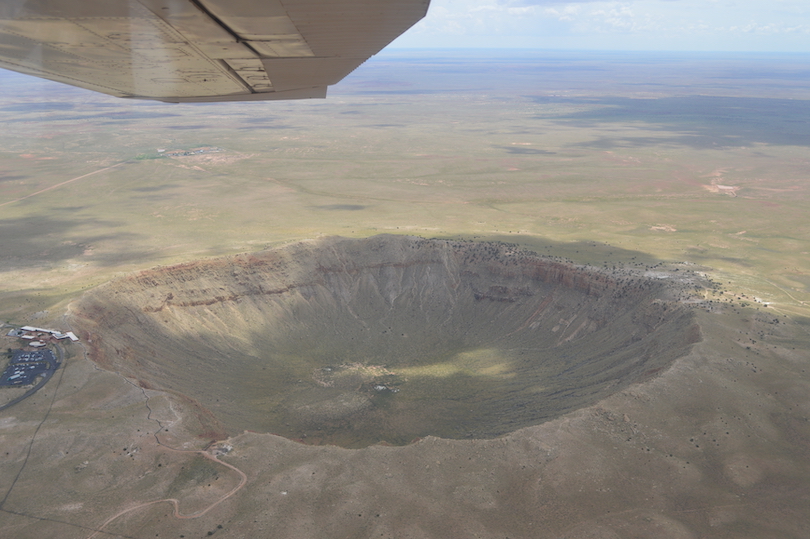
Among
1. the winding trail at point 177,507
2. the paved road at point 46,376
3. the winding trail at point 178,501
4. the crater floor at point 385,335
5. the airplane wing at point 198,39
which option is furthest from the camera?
the crater floor at point 385,335

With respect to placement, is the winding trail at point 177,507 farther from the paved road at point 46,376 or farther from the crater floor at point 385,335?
the paved road at point 46,376

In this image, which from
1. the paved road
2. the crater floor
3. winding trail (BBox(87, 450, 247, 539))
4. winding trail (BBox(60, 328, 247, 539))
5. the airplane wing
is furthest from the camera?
the crater floor

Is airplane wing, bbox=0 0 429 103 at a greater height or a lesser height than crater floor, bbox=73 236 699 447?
greater

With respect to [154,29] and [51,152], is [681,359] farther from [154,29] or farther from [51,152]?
[51,152]

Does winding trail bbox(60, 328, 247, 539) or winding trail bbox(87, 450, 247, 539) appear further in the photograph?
winding trail bbox(60, 328, 247, 539)

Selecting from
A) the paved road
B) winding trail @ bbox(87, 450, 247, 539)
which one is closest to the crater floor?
the paved road

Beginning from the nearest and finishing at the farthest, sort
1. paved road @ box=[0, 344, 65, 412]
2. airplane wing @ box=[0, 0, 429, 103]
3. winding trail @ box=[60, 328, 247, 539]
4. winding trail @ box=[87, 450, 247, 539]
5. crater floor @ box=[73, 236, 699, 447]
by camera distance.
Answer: airplane wing @ box=[0, 0, 429, 103] → winding trail @ box=[87, 450, 247, 539] → winding trail @ box=[60, 328, 247, 539] → paved road @ box=[0, 344, 65, 412] → crater floor @ box=[73, 236, 699, 447]

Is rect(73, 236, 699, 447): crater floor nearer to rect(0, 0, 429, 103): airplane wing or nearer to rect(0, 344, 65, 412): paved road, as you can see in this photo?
rect(0, 344, 65, 412): paved road

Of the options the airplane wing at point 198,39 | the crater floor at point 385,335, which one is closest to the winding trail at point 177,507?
the crater floor at point 385,335
